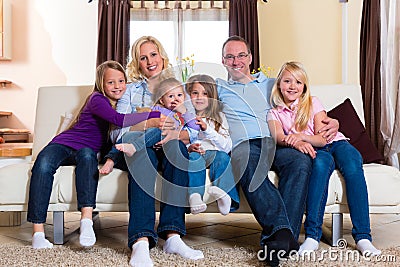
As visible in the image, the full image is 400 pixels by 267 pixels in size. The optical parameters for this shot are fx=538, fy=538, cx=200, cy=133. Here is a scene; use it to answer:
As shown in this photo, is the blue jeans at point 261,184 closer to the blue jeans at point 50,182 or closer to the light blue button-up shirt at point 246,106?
the light blue button-up shirt at point 246,106

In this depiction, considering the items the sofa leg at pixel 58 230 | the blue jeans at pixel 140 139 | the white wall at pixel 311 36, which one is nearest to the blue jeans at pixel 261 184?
the blue jeans at pixel 140 139

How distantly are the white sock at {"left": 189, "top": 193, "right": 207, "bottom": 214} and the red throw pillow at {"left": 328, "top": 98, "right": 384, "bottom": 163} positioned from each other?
36.5 inches

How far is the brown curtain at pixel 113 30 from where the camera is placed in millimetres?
5543

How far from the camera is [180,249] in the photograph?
213 cm

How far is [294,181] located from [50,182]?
3.41ft

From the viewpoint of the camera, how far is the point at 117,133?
2.50 meters

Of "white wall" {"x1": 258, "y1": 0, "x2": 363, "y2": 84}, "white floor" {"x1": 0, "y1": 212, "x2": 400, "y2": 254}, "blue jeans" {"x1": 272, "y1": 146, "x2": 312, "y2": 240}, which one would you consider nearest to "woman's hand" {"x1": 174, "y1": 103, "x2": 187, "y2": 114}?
"blue jeans" {"x1": 272, "y1": 146, "x2": 312, "y2": 240}

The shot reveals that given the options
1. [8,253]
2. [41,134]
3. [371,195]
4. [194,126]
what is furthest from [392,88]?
[8,253]

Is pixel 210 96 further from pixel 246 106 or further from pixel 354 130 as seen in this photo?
pixel 354 130

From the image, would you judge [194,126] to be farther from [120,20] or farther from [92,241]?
[120,20]

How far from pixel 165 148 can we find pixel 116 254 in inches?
18.8

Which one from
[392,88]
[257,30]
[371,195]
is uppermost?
[257,30]

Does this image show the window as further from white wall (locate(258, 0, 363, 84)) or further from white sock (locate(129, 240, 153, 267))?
white sock (locate(129, 240, 153, 267))

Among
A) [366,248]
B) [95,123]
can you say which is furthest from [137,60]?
[366,248]
